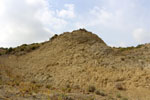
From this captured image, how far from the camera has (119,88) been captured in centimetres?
1157

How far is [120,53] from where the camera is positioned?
16188mm

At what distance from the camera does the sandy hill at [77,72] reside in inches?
412

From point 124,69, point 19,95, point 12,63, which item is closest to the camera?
point 19,95

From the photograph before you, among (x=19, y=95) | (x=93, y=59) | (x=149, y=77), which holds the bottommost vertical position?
(x=19, y=95)

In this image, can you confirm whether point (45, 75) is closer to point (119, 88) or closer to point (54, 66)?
point (54, 66)

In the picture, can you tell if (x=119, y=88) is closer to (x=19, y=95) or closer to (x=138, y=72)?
(x=138, y=72)

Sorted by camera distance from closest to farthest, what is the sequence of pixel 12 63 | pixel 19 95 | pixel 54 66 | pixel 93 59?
1. pixel 19 95
2. pixel 93 59
3. pixel 54 66
4. pixel 12 63

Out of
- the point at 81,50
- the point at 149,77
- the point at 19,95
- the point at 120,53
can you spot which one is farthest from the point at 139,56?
the point at 19,95

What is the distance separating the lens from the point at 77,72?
14547 mm

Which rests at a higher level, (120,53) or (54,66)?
(120,53)

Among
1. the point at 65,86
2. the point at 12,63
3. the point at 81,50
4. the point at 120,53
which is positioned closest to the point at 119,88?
the point at 65,86

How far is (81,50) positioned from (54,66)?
2.91m

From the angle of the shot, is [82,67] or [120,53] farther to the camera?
[120,53]

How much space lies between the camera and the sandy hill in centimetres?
1048
